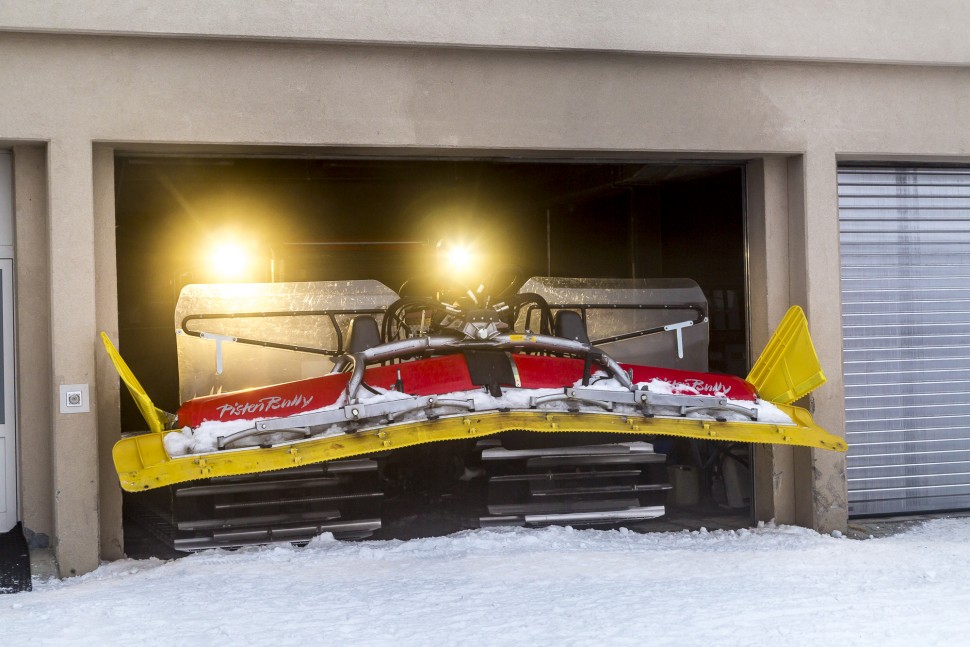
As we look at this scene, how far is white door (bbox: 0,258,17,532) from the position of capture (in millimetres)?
7281

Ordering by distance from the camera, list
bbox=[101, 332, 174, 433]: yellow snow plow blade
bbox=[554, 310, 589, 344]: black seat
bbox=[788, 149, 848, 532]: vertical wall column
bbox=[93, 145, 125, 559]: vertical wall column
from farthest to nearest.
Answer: bbox=[788, 149, 848, 532]: vertical wall column < bbox=[554, 310, 589, 344]: black seat < bbox=[93, 145, 125, 559]: vertical wall column < bbox=[101, 332, 174, 433]: yellow snow plow blade

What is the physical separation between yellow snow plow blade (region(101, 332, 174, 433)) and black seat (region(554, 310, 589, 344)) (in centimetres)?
293

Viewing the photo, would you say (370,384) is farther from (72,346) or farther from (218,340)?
(72,346)

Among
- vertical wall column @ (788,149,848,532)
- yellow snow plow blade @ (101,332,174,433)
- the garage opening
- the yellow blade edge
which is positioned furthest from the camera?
vertical wall column @ (788,149,848,532)

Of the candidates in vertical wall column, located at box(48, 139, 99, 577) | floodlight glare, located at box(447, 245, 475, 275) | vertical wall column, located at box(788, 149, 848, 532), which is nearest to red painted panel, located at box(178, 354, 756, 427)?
vertical wall column, located at box(48, 139, 99, 577)

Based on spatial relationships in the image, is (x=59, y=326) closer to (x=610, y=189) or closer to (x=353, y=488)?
(x=353, y=488)

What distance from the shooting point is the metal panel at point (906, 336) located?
8.60 m

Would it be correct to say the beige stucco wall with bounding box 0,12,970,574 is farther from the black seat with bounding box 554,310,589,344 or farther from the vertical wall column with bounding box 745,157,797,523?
the black seat with bounding box 554,310,589,344

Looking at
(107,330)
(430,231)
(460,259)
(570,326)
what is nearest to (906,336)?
(570,326)

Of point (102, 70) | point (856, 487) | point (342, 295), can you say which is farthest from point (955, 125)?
point (102, 70)

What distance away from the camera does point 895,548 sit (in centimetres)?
722

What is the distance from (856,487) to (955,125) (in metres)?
3.07

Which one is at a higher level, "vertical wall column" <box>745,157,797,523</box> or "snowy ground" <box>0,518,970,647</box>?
"vertical wall column" <box>745,157,797,523</box>

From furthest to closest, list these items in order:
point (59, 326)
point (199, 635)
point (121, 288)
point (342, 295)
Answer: point (342, 295)
point (121, 288)
point (59, 326)
point (199, 635)
